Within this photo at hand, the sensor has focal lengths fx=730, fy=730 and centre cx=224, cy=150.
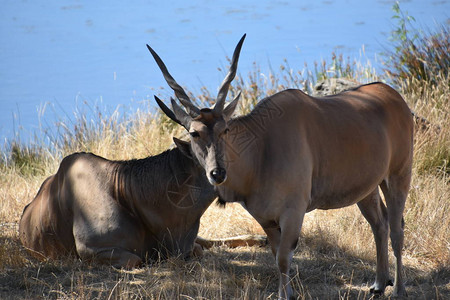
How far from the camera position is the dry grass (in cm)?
575

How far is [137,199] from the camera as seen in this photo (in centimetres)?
654

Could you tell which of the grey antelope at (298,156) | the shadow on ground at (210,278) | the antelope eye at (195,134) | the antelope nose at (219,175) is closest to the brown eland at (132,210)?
the shadow on ground at (210,278)

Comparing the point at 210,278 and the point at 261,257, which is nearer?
the point at 210,278

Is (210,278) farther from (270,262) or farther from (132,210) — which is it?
(132,210)

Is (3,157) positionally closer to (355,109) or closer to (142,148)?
(142,148)

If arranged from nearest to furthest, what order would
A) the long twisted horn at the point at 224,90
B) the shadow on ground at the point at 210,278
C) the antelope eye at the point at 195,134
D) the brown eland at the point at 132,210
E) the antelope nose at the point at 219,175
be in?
the antelope nose at the point at 219,175
the antelope eye at the point at 195,134
the long twisted horn at the point at 224,90
the shadow on ground at the point at 210,278
the brown eland at the point at 132,210

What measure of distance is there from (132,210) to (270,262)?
134cm

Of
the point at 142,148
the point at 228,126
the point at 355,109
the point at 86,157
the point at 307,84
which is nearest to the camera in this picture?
the point at 228,126

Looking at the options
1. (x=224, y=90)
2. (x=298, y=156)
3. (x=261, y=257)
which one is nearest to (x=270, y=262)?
(x=261, y=257)

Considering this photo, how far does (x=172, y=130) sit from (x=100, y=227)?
186 inches

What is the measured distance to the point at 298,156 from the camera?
5305 millimetres

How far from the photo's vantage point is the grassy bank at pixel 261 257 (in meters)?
5.78

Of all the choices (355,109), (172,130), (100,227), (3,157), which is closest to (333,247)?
(355,109)

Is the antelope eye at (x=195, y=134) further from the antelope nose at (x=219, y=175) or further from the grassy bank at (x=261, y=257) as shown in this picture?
the grassy bank at (x=261, y=257)
